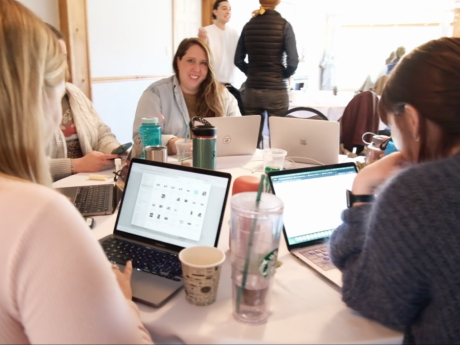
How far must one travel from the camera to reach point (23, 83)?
25.8 inches

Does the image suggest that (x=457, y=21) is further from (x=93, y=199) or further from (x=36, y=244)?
(x=36, y=244)

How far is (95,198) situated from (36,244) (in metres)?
0.92

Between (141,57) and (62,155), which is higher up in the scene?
(141,57)

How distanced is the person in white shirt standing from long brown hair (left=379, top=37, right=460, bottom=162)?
351 cm

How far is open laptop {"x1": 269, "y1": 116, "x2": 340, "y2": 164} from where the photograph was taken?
70.6 inches

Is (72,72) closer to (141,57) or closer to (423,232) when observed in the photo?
(141,57)

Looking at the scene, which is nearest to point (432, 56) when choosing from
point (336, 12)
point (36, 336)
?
point (36, 336)

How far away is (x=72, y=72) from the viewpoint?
3.29 m

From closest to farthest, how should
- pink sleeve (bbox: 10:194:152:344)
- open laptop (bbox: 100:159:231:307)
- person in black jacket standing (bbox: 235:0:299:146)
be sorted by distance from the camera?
pink sleeve (bbox: 10:194:152:344)
open laptop (bbox: 100:159:231:307)
person in black jacket standing (bbox: 235:0:299:146)

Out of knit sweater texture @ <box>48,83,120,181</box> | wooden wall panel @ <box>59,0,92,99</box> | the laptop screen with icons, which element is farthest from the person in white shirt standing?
the laptop screen with icons

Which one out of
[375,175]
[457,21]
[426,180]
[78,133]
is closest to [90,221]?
[375,175]

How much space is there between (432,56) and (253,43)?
2.80 metres

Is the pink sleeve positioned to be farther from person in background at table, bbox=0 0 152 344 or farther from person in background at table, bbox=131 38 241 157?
person in background at table, bbox=131 38 241 157

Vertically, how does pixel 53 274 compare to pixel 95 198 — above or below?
above
